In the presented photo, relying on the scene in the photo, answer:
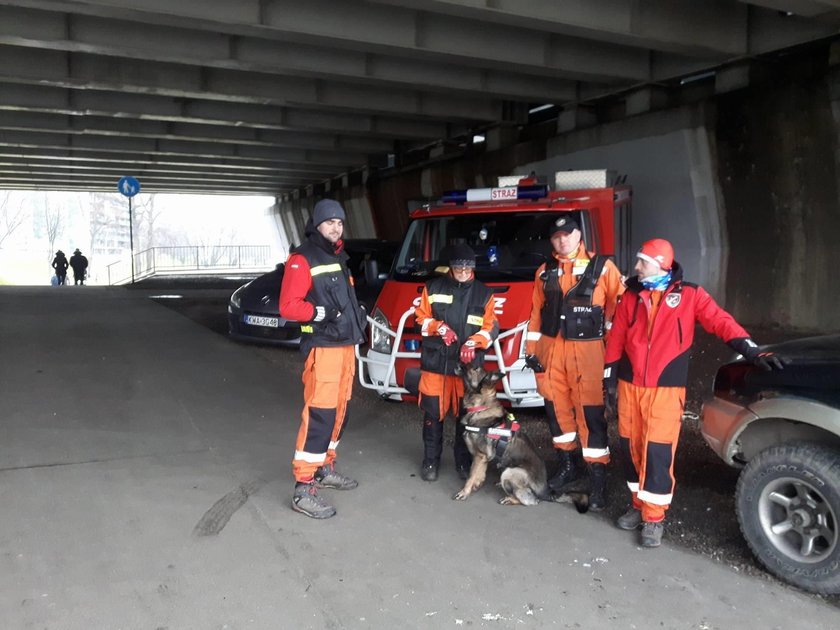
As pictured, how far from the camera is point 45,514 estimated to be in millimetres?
4383

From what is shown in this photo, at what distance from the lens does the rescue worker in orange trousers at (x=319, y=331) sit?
4.43m

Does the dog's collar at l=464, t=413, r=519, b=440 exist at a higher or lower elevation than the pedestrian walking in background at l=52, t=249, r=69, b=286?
lower

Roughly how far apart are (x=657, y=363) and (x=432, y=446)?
6.03 ft

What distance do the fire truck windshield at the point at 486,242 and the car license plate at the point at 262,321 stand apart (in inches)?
117

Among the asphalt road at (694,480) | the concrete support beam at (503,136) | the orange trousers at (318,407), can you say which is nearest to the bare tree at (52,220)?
the concrete support beam at (503,136)

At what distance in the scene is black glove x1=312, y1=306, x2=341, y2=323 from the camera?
4.39 metres

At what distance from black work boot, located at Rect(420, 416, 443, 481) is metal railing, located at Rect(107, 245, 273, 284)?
106 feet

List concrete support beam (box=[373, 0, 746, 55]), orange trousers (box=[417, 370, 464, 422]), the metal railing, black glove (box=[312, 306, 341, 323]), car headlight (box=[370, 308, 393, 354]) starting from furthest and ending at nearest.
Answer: the metal railing, concrete support beam (box=[373, 0, 746, 55]), car headlight (box=[370, 308, 393, 354]), orange trousers (box=[417, 370, 464, 422]), black glove (box=[312, 306, 341, 323])

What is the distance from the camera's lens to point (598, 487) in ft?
15.1

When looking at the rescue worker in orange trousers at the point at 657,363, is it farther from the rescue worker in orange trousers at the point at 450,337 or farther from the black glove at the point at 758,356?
the rescue worker in orange trousers at the point at 450,337

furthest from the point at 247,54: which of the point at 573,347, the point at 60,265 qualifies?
the point at 60,265

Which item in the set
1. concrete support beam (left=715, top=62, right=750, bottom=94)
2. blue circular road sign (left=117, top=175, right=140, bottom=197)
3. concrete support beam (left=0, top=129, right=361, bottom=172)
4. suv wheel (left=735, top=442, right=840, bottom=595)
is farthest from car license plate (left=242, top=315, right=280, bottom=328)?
blue circular road sign (left=117, top=175, right=140, bottom=197)

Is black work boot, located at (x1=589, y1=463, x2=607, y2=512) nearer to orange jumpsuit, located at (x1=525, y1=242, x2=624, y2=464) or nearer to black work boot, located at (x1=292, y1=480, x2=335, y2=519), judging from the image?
orange jumpsuit, located at (x1=525, y1=242, x2=624, y2=464)

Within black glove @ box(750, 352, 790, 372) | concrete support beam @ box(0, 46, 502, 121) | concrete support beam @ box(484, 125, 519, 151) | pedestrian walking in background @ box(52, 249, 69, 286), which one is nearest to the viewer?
black glove @ box(750, 352, 790, 372)
